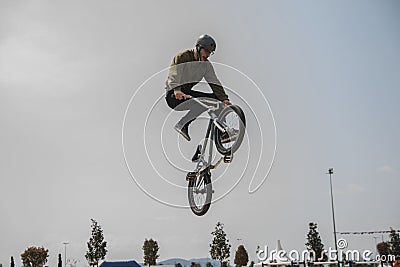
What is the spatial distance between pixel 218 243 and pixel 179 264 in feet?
11.5

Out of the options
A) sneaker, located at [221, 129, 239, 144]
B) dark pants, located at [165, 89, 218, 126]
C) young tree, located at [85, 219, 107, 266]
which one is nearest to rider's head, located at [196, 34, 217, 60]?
dark pants, located at [165, 89, 218, 126]

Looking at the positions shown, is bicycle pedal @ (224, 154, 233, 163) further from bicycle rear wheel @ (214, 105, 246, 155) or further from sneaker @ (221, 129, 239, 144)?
sneaker @ (221, 129, 239, 144)

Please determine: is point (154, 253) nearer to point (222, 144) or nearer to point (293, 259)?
point (293, 259)

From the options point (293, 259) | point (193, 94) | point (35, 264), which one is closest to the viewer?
point (193, 94)

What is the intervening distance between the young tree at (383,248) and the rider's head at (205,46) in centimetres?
4908

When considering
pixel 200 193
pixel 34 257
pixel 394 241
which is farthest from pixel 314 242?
pixel 200 193

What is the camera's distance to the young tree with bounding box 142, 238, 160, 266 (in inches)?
1848

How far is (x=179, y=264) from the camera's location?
42.2m

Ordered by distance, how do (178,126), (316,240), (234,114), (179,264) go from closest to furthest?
(234,114) < (178,126) < (179,264) < (316,240)

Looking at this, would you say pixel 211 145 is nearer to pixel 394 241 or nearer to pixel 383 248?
pixel 394 241

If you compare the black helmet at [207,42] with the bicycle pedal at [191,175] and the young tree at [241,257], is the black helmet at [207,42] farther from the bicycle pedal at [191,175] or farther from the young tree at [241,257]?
the young tree at [241,257]

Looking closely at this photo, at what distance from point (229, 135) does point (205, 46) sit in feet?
4.91

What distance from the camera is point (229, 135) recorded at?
9281mm

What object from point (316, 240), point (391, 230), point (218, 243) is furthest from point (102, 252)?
point (391, 230)
